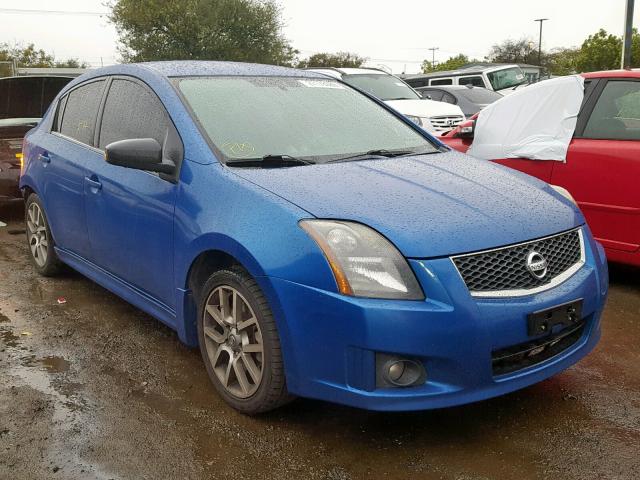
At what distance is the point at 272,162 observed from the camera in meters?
3.35

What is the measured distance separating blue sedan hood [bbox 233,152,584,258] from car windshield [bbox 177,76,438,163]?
0.76ft

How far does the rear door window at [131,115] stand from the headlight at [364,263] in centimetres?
134

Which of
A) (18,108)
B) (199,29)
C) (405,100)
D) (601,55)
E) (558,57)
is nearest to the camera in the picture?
(18,108)

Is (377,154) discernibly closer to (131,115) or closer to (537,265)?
(537,265)

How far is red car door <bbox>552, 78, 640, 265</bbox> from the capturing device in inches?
187

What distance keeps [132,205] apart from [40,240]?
200cm

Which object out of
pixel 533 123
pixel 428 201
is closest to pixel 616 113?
pixel 533 123

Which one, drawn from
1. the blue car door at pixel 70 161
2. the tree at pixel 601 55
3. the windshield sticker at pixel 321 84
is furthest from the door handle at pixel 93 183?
the tree at pixel 601 55

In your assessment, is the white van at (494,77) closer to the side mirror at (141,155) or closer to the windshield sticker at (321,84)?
the windshield sticker at (321,84)

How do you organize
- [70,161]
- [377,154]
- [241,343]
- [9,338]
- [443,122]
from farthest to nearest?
[443,122] < [70,161] < [9,338] < [377,154] < [241,343]

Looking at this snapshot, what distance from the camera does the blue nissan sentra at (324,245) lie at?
266 centimetres

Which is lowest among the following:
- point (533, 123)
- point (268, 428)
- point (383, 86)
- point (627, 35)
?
point (268, 428)

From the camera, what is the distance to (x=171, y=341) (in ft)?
13.6

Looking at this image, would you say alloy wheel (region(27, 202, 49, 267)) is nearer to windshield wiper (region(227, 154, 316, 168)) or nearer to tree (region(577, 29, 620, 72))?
windshield wiper (region(227, 154, 316, 168))
